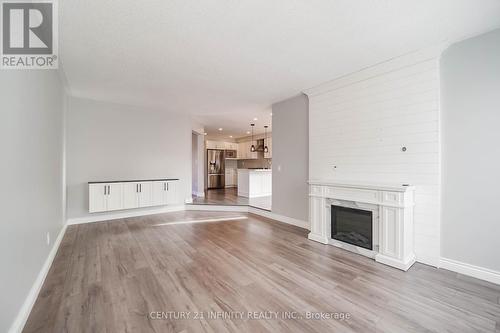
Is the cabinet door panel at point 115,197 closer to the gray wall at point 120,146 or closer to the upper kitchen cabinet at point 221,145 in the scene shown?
the gray wall at point 120,146

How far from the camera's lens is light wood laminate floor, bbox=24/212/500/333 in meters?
1.72

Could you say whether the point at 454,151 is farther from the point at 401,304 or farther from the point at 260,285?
the point at 260,285

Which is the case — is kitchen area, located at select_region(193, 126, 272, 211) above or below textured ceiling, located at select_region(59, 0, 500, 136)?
below

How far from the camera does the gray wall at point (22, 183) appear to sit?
1.47 m

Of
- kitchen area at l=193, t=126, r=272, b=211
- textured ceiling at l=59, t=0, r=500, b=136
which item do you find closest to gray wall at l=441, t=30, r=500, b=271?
textured ceiling at l=59, t=0, r=500, b=136

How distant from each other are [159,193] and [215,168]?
455cm

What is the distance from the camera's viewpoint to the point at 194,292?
2.13 m

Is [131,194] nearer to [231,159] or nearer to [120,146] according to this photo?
[120,146]

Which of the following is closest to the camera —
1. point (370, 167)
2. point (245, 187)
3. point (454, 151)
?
point (454, 151)

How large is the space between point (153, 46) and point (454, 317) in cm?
428

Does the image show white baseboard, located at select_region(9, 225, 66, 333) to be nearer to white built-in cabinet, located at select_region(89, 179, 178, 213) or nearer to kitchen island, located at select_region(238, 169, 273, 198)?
white built-in cabinet, located at select_region(89, 179, 178, 213)

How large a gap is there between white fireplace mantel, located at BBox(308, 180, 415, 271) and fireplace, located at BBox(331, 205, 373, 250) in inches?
2.9

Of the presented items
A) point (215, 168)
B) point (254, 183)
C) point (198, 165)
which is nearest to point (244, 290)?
point (254, 183)

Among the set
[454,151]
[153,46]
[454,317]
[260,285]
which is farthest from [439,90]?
[153,46]
